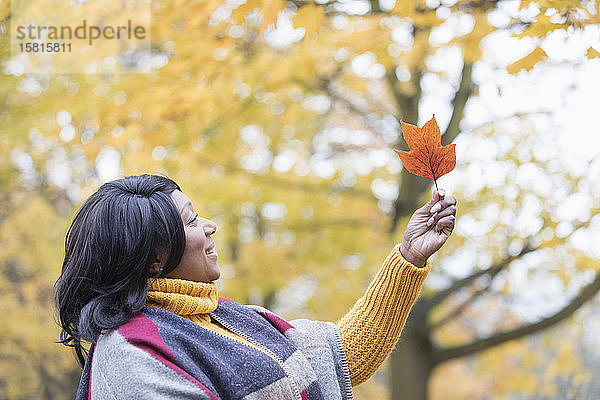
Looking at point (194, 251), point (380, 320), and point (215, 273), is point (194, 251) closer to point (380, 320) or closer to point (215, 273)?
point (215, 273)

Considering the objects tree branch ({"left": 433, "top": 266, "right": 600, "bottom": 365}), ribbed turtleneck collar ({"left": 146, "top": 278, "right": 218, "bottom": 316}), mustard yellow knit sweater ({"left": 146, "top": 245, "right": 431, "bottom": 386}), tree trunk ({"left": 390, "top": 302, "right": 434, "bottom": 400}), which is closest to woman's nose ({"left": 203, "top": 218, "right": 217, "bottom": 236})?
ribbed turtleneck collar ({"left": 146, "top": 278, "right": 218, "bottom": 316})

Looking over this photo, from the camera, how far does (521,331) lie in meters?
4.56

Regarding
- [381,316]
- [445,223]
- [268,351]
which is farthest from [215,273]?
[445,223]

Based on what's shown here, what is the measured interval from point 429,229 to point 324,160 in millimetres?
4229

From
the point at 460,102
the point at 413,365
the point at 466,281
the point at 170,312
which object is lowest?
the point at 413,365

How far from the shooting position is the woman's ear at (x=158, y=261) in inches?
51.4

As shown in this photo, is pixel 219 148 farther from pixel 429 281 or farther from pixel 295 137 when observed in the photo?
pixel 429 281

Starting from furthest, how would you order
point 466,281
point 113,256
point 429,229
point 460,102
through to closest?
point 466,281 < point 460,102 < point 429,229 < point 113,256

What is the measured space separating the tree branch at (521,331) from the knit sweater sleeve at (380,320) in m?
2.84

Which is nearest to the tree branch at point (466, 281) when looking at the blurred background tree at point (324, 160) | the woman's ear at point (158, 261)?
the blurred background tree at point (324, 160)

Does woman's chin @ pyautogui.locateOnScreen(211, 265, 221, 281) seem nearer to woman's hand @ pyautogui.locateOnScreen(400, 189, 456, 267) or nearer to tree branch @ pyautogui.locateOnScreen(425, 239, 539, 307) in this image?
woman's hand @ pyautogui.locateOnScreen(400, 189, 456, 267)

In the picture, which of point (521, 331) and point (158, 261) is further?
point (521, 331)

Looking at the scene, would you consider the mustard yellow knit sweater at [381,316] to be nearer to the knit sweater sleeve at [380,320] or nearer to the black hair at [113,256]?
the knit sweater sleeve at [380,320]

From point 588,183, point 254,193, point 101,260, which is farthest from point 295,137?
point 101,260
